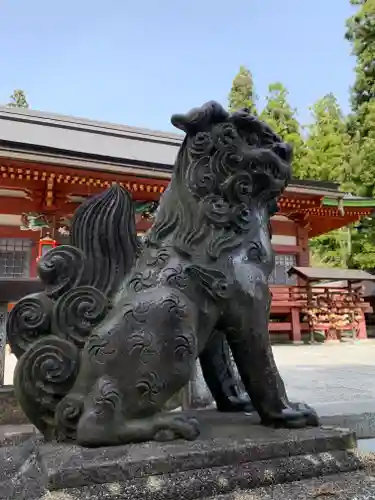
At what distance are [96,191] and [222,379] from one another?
348 inches

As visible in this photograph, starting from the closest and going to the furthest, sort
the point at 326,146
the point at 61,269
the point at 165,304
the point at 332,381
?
the point at 165,304 → the point at 61,269 → the point at 332,381 → the point at 326,146

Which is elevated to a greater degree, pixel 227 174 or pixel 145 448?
pixel 227 174

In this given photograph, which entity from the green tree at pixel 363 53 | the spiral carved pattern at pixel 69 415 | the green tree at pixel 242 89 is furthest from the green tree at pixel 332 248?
the spiral carved pattern at pixel 69 415

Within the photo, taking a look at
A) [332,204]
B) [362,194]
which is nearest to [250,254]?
[332,204]

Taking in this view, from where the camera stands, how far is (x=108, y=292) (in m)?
1.39

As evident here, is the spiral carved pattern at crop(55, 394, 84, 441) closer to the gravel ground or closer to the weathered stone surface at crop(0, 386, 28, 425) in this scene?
the gravel ground

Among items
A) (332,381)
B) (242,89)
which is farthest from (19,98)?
A: (332,381)

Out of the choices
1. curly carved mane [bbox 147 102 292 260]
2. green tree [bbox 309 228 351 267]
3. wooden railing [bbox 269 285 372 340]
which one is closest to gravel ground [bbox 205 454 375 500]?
curly carved mane [bbox 147 102 292 260]

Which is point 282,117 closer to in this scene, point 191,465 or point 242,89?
point 242,89

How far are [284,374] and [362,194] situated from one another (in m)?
12.6

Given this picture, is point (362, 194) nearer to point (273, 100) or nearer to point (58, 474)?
point (273, 100)

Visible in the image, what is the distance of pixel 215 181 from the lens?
1475 millimetres

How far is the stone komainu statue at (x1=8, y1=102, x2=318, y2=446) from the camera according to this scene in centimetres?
123

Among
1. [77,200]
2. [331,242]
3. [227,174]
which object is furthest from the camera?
[331,242]
